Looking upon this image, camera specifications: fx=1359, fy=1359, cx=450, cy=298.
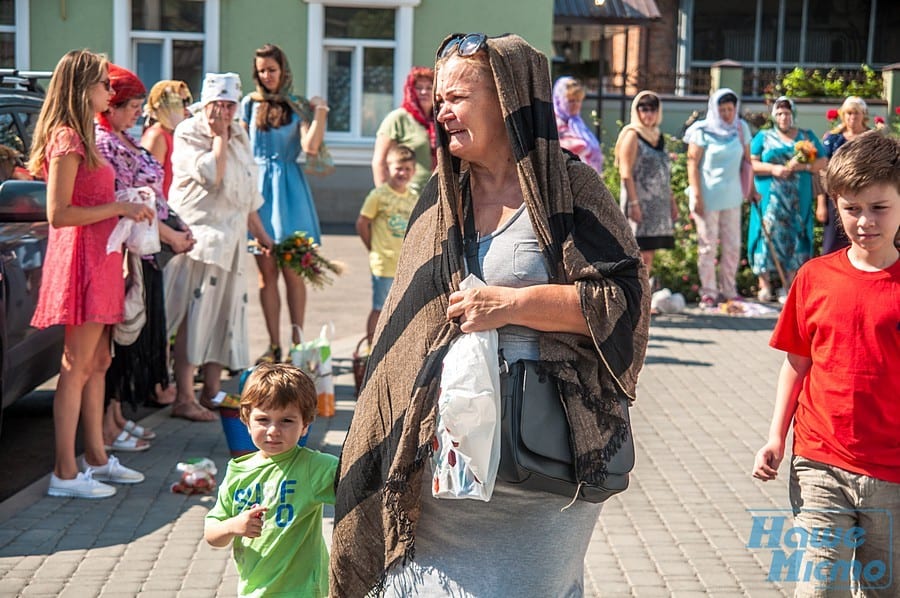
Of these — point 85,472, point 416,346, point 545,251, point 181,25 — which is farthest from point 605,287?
point 181,25

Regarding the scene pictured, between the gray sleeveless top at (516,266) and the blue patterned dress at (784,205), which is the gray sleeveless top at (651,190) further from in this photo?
the gray sleeveless top at (516,266)

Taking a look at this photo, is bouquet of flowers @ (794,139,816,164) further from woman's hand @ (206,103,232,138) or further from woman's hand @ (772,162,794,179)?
woman's hand @ (206,103,232,138)

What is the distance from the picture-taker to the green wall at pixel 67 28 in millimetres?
22375

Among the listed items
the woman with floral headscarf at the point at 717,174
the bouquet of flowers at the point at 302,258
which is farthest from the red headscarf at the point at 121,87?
the woman with floral headscarf at the point at 717,174

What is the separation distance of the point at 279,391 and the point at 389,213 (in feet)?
16.7

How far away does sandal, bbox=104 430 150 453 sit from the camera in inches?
298

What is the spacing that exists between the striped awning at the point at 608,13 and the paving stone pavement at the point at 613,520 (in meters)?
15.6

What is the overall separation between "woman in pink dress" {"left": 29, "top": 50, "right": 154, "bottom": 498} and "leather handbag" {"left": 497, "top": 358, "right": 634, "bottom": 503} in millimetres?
3422

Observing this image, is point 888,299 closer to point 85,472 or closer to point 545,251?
point 545,251

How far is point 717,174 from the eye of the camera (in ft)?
43.1

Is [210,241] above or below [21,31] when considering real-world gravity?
below

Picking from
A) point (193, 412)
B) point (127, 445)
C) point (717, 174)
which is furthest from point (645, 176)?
point (127, 445)

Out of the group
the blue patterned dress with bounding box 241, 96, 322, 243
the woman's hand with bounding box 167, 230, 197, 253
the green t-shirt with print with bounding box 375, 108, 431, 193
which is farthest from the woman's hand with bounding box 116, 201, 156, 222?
the green t-shirt with print with bounding box 375, 108, 431, 193

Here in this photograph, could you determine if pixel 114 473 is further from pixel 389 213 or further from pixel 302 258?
pixel 389 213
